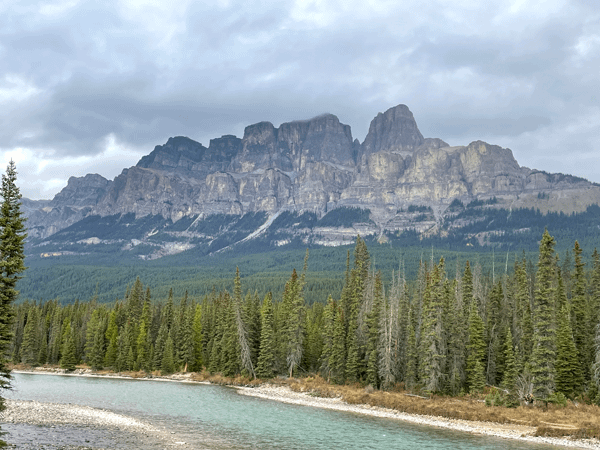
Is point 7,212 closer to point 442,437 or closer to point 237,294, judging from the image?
point 442,437

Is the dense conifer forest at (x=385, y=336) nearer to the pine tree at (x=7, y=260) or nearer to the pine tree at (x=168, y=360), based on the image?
the pine tree at (x=168, y=360)

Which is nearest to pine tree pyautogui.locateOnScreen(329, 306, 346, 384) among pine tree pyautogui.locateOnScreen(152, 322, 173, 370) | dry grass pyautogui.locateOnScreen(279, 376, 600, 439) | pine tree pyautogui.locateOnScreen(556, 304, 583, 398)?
dry grass pyautogui.locateOnScreen(279, 376, 600, 439)

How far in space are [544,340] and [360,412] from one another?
2217 cm

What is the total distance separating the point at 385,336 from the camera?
6738 centimetres

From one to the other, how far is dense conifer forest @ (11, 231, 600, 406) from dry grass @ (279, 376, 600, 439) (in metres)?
2.26

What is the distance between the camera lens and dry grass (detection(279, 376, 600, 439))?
145ft

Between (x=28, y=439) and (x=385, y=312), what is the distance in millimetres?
46434

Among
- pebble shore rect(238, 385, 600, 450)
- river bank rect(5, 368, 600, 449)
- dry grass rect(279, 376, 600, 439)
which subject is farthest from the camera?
dry grass rect(279, 376, 600, 439)

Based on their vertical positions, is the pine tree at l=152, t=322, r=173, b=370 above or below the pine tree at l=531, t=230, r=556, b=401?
below

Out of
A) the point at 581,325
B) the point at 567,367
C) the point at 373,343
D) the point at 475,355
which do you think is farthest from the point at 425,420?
the point at 581,325

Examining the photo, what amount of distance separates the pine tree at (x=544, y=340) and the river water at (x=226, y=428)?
1287 cm

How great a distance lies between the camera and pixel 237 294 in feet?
267

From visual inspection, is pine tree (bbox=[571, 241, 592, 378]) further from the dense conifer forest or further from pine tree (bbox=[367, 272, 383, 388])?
pine tree (bbox=[367, 272, 383, 388])

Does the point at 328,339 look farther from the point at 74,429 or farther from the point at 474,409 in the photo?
the point at 74,429
